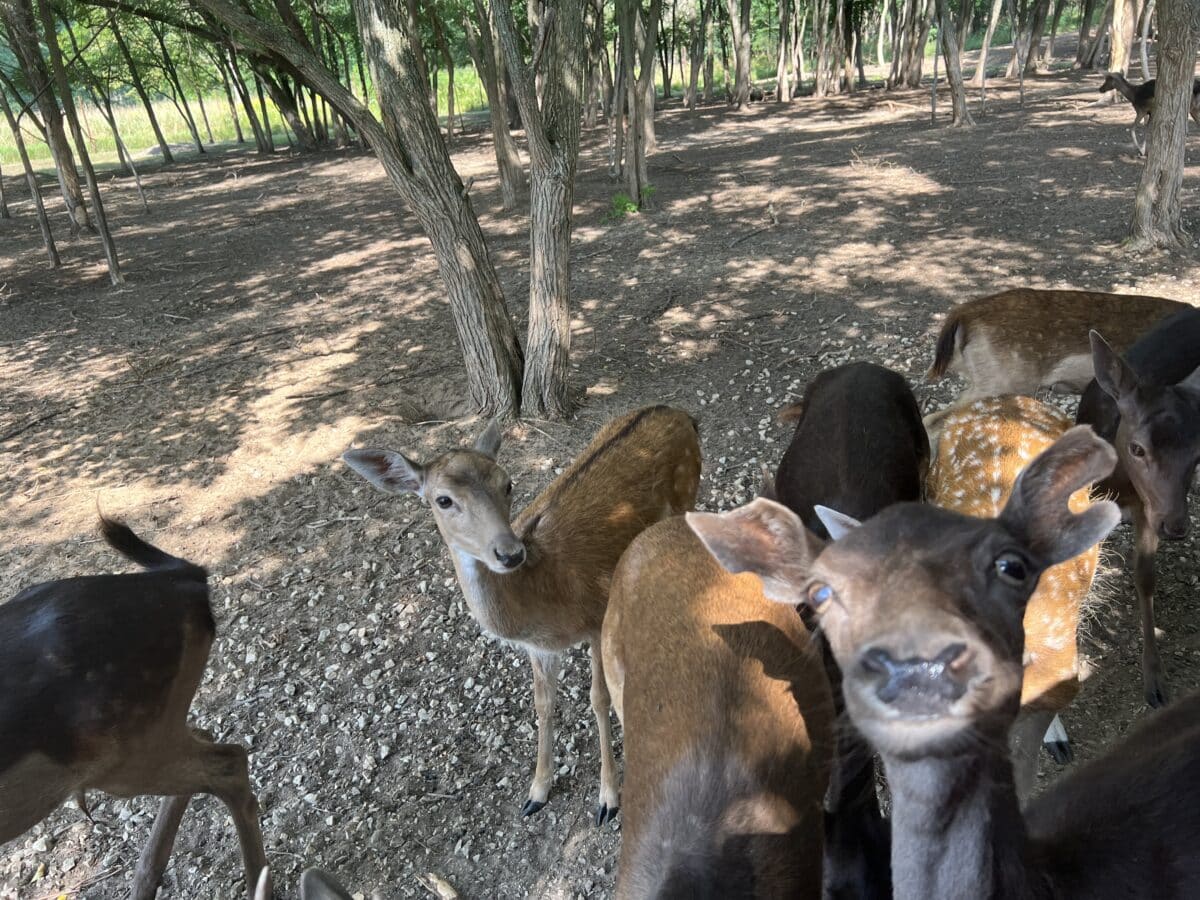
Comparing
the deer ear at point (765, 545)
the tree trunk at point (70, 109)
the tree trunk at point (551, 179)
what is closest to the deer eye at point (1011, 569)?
the deer ear at point (765, 545)

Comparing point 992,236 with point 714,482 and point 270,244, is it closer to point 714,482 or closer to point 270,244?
point 714,482

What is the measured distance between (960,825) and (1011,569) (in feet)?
1.69

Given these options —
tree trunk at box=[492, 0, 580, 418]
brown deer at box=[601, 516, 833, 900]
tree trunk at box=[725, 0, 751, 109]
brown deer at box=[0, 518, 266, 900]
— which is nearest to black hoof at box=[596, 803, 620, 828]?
brown deer at box=[601, 516, 833, 900]

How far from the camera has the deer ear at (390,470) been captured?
3.15 metres

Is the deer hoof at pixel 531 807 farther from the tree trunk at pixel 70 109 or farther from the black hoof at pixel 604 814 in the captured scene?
the tree trunk at pixel 70 109

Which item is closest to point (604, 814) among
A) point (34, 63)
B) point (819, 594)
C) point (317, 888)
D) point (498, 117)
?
point (317, 888)

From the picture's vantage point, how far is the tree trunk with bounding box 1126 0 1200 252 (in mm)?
6461

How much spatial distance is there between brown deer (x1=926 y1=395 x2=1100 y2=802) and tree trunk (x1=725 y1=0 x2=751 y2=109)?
21.4 metres

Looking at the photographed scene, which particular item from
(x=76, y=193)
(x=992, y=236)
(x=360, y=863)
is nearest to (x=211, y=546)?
(x=360, y=863)

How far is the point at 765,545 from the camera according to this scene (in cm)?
174

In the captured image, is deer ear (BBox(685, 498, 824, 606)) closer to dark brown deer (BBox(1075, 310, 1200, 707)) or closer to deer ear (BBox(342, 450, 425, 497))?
deer ear (BBox(342, 450, 425, 497))

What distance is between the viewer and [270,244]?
12086 mm

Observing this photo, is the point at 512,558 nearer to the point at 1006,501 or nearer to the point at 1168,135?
the point at 1006,501

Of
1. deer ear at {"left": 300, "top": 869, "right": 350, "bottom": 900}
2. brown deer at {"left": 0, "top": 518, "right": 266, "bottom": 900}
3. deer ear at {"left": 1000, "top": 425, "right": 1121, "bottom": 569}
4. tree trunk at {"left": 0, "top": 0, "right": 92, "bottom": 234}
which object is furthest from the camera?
tree trunk at {"left": 0, "top": 0, "right": 92, "bottom": 234}
